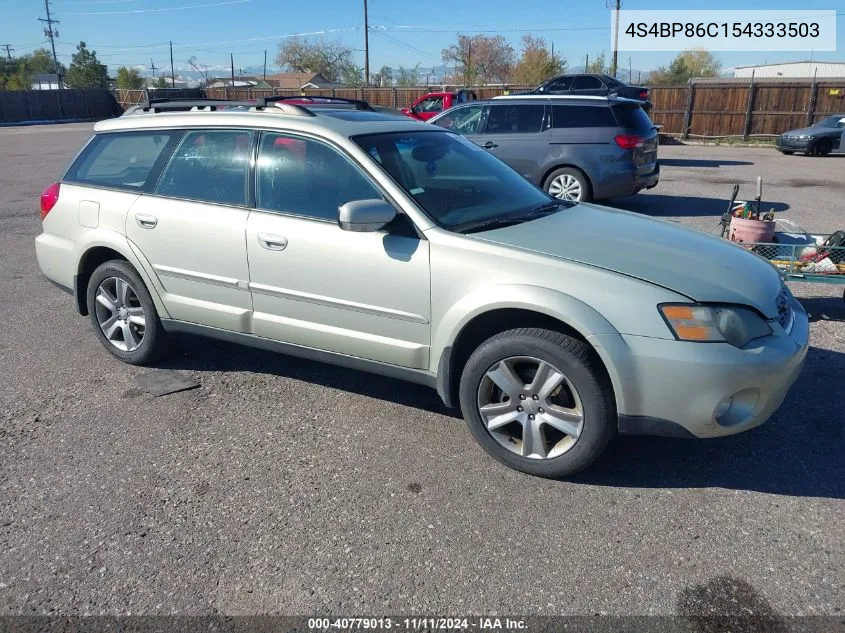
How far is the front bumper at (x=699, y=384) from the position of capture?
2.96m

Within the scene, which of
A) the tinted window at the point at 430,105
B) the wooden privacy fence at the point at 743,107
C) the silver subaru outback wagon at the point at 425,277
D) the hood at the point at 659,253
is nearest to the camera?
the silver subaru outback wagon at the point at 425,277

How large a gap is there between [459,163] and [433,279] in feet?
3.83

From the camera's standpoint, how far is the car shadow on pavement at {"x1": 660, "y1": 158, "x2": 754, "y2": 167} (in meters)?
17.9

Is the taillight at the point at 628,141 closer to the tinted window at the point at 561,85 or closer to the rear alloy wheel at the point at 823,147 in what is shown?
the tinted window at the point at 561,85

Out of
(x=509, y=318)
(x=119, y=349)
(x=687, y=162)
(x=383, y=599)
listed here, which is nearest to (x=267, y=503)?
(x=383, y=599)

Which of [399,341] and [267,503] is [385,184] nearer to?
[399,341]

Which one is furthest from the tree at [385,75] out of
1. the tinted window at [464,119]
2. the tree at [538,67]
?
the tinted window at [464,119]

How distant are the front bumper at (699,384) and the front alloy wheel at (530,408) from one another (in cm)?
27

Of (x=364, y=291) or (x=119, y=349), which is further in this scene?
(x=119, y=349)

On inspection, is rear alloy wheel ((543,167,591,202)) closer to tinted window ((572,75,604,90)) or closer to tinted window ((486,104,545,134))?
tinted window ((486,104,545,134))

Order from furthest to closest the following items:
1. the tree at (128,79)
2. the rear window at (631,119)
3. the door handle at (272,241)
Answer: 1. the tree at (128,79)
2. the rear window at (631,119)
3. the door handle at (272,241)

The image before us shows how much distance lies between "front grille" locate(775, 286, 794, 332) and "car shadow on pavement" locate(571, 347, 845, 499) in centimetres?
71

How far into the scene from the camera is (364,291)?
3.66 meters

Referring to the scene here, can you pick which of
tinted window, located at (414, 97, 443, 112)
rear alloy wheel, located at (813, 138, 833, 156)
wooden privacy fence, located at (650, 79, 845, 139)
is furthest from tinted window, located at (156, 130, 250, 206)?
wooden privacy fence, located at (650, 79, 845, 139)
